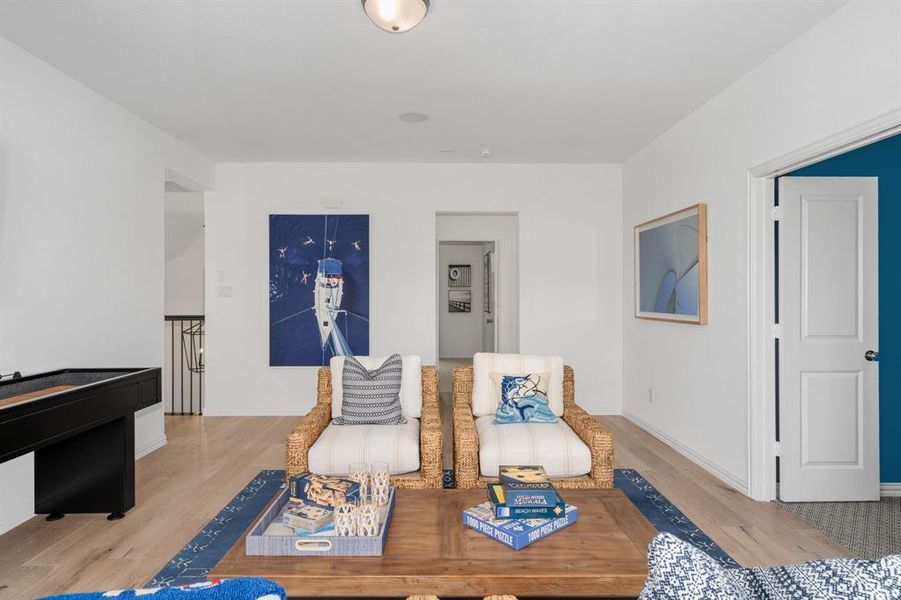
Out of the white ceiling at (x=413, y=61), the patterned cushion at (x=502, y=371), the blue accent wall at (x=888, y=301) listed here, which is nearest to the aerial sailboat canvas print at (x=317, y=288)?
the white ceiling at (x=413, y=61)

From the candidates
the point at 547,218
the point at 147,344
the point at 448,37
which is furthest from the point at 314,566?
the point at 547,218

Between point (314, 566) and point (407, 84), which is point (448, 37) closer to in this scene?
point (407, 84)

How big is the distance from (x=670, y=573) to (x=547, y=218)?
201 inches

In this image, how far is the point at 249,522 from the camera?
2930 millimetres

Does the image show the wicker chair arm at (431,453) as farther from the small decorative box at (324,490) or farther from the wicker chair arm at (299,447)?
the small decorative box at (324,490)

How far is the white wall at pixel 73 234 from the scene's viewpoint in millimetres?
2961

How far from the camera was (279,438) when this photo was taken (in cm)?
470

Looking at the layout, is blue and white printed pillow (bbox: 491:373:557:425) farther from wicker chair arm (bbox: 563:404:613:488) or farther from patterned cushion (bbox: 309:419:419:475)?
patterned cushion (bbox: 309:419:419:475)

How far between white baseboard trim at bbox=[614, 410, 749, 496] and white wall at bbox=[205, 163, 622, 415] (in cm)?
76

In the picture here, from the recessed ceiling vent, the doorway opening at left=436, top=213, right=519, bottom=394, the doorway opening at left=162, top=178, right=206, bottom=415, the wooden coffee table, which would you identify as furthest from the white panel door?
the doorway opening at left=162, top=178, right=206, bottom=415

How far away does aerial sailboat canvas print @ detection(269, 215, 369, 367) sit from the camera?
556 cm

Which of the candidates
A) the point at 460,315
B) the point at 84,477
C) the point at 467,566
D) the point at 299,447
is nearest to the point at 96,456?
the point at 84,477

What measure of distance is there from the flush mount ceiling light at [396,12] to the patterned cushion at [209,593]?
7.73 feet

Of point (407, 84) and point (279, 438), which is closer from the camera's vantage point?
point (407, 84)
